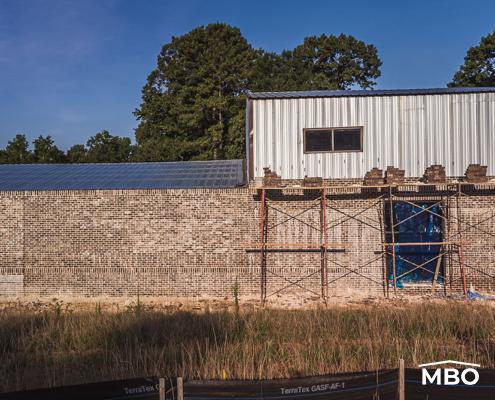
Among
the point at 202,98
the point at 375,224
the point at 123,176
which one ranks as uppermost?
the point at 202,98

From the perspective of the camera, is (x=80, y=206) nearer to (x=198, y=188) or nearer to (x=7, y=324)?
(x=198, y=188)

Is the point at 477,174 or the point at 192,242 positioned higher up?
the point at 477,174

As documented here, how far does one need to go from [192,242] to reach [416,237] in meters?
7.48

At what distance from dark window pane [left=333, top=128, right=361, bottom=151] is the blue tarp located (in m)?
2.39

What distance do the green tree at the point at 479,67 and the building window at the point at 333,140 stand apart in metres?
23.9

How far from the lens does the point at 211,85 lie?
31.8m

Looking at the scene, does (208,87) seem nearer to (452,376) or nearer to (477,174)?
(477,174)

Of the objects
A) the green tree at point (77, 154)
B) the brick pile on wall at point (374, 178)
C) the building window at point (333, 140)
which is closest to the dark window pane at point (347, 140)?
the building window at point (333, 140)

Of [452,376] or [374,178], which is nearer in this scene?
[452,376]

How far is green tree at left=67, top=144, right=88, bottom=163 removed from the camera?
38.1 m

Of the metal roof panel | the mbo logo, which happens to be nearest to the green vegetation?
the metal roof panel

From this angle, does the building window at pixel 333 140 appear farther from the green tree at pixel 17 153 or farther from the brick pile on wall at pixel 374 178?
the green tree at pixel 17 153

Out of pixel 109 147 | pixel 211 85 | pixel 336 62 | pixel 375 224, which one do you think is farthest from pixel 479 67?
pixel 109 147

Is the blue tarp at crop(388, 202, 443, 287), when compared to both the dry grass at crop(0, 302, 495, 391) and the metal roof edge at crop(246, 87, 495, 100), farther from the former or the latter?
the metal roof edge at crop(246, 87, 495, 100)
